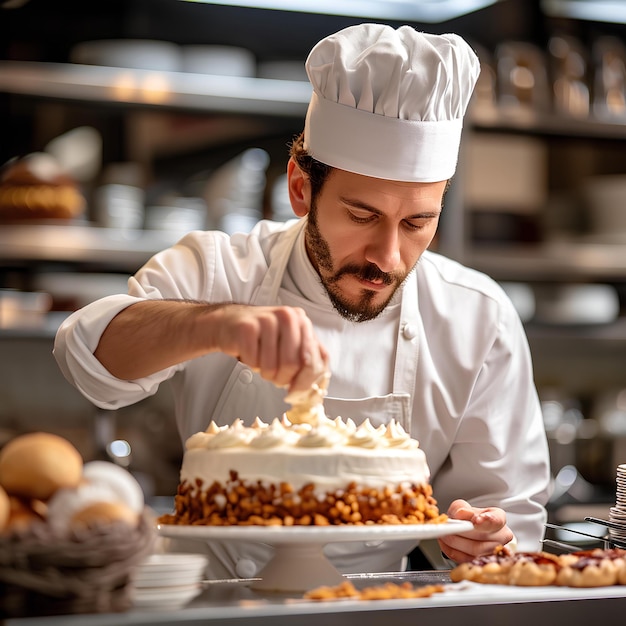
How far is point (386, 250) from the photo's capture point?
1.61 metres

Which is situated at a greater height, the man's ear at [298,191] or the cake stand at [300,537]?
the man's ear at [298,191]

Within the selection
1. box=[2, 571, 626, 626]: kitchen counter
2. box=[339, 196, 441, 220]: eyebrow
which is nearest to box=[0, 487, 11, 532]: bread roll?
box=[2, 571, 626, 626]: kitchen counter

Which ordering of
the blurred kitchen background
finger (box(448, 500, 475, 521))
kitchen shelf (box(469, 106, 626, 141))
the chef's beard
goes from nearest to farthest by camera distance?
finger (box(448, 500, 475, 521))
the chef's beard
the blurred kitchen background
kitchen shelf (box(469, 106, 626, 141))

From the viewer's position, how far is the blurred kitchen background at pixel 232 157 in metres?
3.36

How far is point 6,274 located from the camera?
3572mm

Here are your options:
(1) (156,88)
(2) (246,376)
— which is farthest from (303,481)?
(1) (156,88)

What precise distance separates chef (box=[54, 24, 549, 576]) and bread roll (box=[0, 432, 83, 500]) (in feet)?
0.97

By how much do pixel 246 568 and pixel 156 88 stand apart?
80.3 inches

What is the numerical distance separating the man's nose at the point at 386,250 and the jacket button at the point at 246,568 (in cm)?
55

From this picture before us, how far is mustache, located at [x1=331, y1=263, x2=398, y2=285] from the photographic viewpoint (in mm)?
1655

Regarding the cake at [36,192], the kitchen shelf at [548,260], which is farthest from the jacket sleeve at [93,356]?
A: the kitchen shelf at [548,260]

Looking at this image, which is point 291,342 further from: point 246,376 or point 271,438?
point 246,376

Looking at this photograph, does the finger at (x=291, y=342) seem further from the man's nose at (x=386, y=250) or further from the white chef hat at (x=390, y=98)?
the white chef hat at (x=390, y=98)

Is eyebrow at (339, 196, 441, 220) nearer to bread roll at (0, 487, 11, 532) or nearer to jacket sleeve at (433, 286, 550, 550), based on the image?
jacket sleeve at (433, 286, 550, 550)
